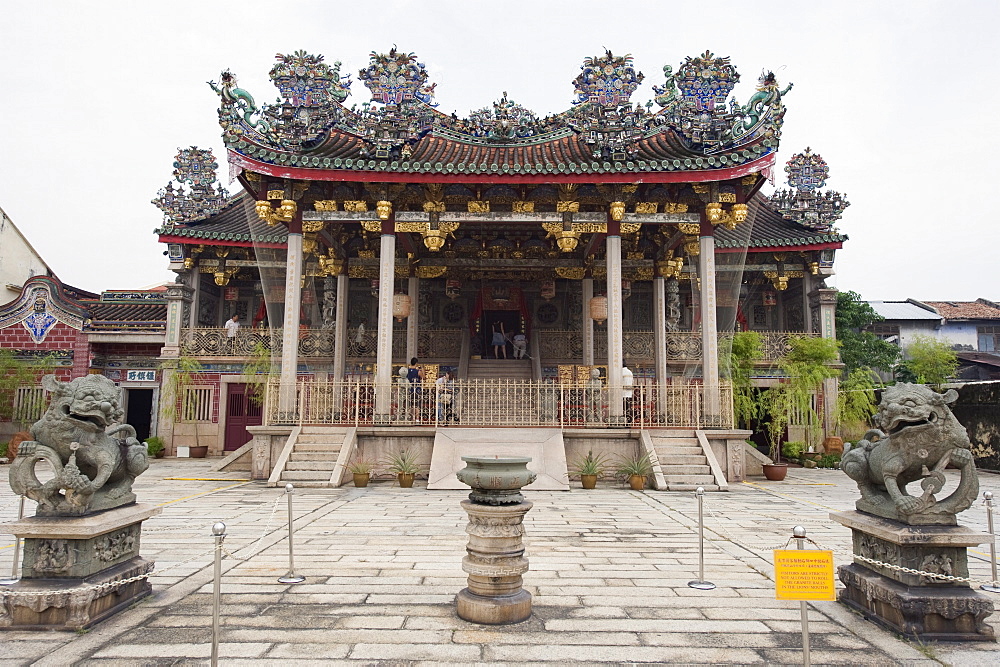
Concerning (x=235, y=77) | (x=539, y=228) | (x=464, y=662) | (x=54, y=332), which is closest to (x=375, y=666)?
(x=464, y=662)

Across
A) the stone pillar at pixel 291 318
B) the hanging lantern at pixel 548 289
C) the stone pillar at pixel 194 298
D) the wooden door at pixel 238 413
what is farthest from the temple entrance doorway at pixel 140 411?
the hanging lantern at pixel 548 289

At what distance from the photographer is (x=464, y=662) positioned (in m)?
3.78

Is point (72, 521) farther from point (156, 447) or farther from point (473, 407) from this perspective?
point (156, 447)

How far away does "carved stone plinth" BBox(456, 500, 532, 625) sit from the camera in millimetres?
4453

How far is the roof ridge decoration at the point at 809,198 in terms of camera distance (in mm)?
20266

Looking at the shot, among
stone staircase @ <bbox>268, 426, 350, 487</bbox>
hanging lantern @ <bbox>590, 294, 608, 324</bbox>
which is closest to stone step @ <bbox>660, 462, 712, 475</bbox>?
hanging lantern @ <bbox>590, 294, 608, 324</bbox>

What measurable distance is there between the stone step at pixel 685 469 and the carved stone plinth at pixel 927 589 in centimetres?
783

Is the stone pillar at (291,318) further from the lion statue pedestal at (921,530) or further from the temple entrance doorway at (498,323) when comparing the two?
the lion statue pedestal at (921,530)

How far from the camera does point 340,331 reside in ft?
58.2

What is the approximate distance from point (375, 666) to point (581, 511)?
20.0 feet

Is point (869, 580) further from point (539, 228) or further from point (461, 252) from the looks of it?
point (461, 252)

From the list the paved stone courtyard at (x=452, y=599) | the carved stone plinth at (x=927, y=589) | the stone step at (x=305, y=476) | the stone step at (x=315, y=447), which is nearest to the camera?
the paved stone courtyard at (x=452, y=599)

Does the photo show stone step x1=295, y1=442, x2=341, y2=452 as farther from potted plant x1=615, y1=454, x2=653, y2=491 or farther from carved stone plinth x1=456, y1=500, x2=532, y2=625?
carved stone plinth x1=456, y1=500, x2=532, y2=625

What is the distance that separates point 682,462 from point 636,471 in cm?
117
